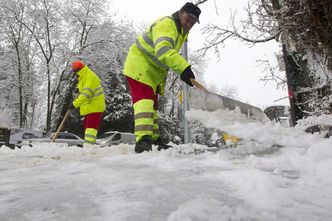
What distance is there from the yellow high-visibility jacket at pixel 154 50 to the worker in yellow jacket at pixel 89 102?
2274mm

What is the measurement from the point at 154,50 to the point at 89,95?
2.64 meters

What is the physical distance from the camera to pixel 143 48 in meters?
3.88

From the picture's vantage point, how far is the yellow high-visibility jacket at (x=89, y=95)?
6.11 m

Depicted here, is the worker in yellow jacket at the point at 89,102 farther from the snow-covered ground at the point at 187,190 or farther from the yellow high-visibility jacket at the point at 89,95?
the snow-covered ground at the point at 187,190

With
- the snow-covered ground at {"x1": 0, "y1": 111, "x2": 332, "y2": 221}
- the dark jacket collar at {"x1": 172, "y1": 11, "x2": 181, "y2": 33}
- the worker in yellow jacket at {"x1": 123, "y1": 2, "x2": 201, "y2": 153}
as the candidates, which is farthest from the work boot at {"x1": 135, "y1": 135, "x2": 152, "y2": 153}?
the dark jacket collar at {"x1": 172, "y1": 11, "x2": 181, "y2": 33}

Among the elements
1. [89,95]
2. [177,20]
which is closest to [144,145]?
[177,20]

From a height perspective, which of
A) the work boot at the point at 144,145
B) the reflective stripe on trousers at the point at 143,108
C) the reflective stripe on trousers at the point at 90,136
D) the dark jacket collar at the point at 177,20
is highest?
the dark jacket collar at the point at 177,20

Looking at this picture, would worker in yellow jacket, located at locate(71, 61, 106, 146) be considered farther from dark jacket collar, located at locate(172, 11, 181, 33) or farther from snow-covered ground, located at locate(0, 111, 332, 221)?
snow-covered ground, located at locate(0, 111, 332, 221)

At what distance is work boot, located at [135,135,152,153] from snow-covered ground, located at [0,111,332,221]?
3.03 feet

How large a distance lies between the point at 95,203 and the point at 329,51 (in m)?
3.55

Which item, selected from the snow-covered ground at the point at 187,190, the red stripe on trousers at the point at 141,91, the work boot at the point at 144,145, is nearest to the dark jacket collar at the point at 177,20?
the red stripe on trousers at the point at 141,91

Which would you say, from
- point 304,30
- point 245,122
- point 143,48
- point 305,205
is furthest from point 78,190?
point 304,30

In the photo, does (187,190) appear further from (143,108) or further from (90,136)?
(90,136)

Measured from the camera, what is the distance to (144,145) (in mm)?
3350
